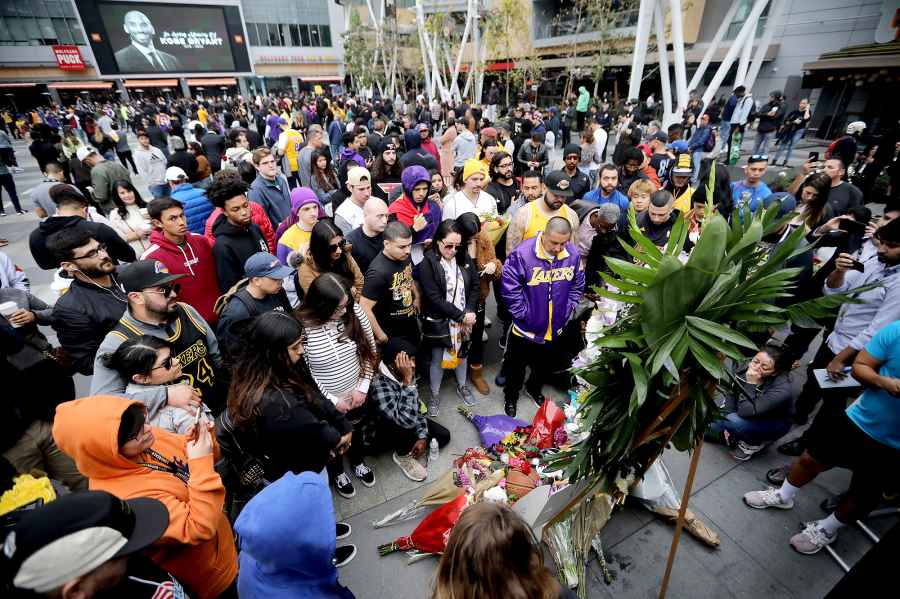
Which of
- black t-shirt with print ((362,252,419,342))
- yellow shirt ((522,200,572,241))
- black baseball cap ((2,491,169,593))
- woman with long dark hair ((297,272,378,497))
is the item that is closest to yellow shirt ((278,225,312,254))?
black t-shirt with print ((362,252,419,342))

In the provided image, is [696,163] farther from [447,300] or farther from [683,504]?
[683,504]

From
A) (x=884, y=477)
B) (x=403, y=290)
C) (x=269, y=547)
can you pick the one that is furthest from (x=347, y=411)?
(x=884, y=477)

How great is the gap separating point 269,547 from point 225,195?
3.11 m

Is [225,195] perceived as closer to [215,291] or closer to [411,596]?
[215,291]

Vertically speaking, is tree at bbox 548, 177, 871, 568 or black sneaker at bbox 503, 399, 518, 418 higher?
tree at bbox 548, 177, 871, 568

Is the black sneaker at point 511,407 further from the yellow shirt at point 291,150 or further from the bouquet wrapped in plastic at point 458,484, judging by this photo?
the yellow shirt at point 291,150

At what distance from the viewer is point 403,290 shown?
11.9ft

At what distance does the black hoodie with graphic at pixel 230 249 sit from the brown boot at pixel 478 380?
2582 millimetres

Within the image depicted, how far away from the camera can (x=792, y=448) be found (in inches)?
140

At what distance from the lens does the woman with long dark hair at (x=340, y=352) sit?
281 centimetres

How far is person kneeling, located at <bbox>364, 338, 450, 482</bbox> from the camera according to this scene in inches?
132

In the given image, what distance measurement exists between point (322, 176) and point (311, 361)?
16.1ft

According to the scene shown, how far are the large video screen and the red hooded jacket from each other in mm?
47253

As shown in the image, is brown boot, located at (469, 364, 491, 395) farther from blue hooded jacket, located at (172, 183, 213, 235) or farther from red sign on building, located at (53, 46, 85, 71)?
red sign on building, located at (53, 46, 85, 71)
